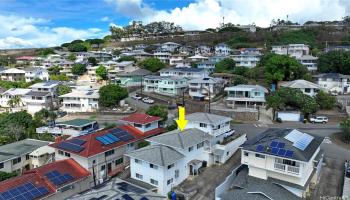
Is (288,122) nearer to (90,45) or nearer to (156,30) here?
(90,45)

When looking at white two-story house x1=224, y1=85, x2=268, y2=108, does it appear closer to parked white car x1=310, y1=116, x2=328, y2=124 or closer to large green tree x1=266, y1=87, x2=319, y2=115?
large green tree x1=266, y1=87, x2=319, y2=115

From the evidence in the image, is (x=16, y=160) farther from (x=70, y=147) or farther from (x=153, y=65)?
(x=153, y=65)

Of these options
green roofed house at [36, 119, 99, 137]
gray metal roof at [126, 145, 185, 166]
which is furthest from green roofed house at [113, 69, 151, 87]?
gray metal roof at [126, 145, 185, 166]

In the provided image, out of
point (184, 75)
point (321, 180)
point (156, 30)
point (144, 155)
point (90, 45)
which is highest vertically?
point (156, 30)

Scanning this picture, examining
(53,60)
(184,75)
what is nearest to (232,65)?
(184,75)

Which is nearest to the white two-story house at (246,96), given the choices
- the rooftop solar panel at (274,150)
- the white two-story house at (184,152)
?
the white two-story house at (184,152)
